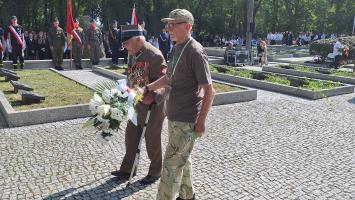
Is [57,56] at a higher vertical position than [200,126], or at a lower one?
higher

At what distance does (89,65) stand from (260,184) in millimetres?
13941

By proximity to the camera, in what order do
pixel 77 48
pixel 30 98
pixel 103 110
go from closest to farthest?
pixel 103 110 < pixel 30 98 < pixel 77 48

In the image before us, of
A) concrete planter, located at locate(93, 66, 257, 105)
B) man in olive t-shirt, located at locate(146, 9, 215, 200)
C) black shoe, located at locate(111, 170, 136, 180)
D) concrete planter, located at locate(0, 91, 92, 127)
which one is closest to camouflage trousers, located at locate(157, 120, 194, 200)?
man in olive t-shirt, located at locate(146, 9, 215, 200)

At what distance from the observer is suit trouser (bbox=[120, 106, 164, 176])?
4902 millimetres

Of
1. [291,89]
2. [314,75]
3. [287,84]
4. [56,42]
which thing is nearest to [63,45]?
[56,42]

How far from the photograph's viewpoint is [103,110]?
444cm

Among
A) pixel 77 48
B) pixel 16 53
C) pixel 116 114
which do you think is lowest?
pixel 116 114

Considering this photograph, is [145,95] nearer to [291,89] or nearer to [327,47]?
[291,89]

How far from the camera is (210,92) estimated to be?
3682 mm

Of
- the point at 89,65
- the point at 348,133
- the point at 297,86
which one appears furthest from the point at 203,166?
the point at 89,65

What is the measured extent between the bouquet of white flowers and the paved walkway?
0.56 m

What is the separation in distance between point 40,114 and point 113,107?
3.90 metres

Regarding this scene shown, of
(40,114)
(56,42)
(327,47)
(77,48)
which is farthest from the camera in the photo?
(327,47)

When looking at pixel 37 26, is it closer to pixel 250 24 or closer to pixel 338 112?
pixel 250 24
